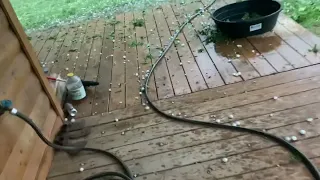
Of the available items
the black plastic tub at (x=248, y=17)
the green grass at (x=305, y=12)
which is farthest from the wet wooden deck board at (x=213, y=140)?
the green grass at (x=305, y=12)

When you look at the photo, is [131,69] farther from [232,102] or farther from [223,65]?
[232,102]

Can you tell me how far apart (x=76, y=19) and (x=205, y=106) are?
259 cm

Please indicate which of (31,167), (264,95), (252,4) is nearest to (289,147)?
(264,95)

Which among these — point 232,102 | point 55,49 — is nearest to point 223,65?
point 232,102

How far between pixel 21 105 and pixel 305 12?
224 cm

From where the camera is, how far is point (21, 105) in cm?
155

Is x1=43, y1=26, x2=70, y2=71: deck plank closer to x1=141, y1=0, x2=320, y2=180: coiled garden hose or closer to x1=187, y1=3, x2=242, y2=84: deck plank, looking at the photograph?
x1=141, y1=0, x2=320, y2=180: coiled garden hose

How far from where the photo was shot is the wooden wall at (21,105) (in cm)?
136

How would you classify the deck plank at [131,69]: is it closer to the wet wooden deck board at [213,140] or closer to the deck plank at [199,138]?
the wet wooden deck board at [213,140]

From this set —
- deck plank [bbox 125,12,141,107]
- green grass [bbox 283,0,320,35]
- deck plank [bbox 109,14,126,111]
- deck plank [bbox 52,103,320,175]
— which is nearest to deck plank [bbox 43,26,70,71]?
deck plank [bbox 109,14,126,111]

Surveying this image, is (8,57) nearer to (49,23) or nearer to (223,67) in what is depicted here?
(223,67)

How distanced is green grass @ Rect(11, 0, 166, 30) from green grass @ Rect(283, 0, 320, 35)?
145cm

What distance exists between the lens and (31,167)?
147cm

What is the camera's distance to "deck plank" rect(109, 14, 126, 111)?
206 cm
